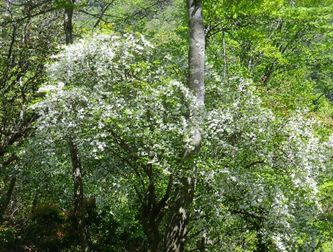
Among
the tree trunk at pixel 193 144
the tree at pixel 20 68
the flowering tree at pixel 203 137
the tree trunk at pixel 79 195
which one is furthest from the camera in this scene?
the tree at pixel 20 68

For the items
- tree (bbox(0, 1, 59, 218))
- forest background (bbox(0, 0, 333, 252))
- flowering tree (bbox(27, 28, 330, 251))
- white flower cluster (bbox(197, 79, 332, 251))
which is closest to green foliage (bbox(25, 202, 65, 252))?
tree (bbox(0, 1, 59, 218))

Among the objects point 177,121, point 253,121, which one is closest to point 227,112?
point 253,121

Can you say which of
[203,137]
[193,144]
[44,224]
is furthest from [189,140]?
[44,224]

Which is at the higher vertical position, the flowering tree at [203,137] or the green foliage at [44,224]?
the flowering tree at [203,137]

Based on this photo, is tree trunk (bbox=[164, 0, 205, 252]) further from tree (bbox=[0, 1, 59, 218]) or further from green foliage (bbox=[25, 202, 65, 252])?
tree (bbox=[0, 1, 59, 218])

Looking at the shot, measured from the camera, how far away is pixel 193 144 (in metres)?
4.74

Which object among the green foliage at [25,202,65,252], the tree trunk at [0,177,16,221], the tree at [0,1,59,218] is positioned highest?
the tree at [0,1,59,218]

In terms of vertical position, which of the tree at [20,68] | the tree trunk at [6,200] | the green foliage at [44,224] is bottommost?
the green foliage at [44,224]

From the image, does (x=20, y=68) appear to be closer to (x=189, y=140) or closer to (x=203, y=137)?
(x=203, y=137)

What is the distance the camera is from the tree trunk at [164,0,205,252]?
4.89 metres

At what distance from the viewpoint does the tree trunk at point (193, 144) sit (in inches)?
192

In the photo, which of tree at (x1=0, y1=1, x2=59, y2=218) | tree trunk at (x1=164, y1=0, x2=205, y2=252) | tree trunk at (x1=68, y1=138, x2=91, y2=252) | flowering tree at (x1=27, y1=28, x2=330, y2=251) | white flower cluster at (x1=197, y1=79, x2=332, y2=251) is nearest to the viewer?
flowering tree at (x1=27, y1=28, x2=330, y2=251)

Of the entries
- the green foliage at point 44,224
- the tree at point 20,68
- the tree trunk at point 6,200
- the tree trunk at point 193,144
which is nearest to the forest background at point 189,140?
the tree trunk at point 193,144

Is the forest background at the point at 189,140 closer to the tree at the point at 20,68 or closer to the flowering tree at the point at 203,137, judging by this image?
the flowering tree at the point at 203,137
